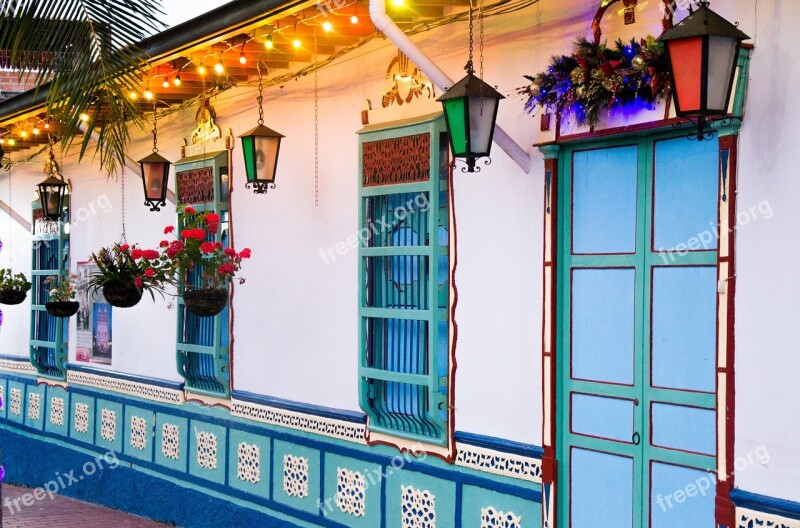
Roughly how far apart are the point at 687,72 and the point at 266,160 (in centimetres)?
436

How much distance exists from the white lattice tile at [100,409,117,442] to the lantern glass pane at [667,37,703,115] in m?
8.75

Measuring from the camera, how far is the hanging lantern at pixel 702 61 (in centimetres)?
470

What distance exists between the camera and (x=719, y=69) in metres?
4.78

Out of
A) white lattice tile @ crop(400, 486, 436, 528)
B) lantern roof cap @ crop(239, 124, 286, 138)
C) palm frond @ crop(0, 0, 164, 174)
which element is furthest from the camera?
lantern roof cap @ crop(239, 124, 286, 138)

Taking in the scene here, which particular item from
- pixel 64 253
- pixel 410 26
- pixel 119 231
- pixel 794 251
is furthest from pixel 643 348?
pixel 64 253

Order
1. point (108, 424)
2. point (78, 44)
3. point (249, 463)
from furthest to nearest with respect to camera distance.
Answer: point (108, 424) → point (249, 463) → point (78, 44)

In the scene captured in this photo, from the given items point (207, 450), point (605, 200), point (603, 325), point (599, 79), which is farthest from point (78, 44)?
point (207, 450)

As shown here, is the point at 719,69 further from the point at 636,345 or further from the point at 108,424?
the point at 108,424

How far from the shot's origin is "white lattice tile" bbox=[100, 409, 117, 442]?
39.1ft

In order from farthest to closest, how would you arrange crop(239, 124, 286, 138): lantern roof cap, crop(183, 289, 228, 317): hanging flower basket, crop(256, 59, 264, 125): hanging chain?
crop(183, 289, 228, 317): hanging flower basket
crop(256, 59, 264, 125): hanging chain
crop(239, 124, 286, 138): lantern roof cap

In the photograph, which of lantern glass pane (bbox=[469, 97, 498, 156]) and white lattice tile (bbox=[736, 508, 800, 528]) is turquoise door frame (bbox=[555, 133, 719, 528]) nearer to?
white lattice tile (bbox=[736, 508, 800, 528])

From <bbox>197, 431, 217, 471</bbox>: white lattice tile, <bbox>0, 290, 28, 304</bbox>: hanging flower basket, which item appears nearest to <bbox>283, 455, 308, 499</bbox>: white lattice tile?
<bbox>197, 431, 217, 471</bbox>: white lattice tile

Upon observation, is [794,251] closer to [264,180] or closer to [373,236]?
[373,236]

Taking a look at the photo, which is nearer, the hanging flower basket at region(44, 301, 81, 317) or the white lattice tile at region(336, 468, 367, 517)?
the white lattice tile at region(336, 468, 367, 517)
